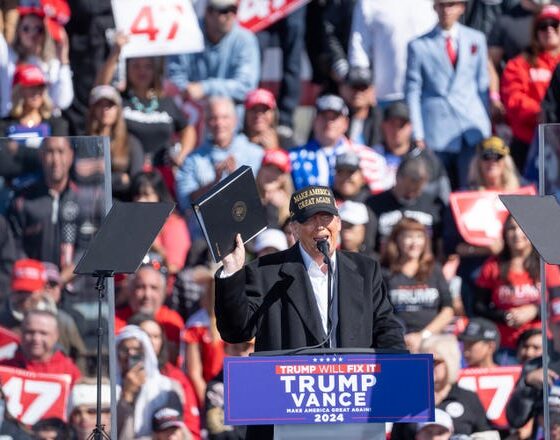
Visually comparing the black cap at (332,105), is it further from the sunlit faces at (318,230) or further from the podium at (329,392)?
the podium at (329,392)

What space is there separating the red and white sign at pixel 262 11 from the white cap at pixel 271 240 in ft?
8.75

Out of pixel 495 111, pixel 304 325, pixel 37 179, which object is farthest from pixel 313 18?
pixel 304 325

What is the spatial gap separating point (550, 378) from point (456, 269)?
3276 millimetres

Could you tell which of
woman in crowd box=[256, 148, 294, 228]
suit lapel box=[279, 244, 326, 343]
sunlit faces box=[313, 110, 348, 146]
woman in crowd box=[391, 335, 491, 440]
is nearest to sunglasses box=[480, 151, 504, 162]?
sunlit faces box=[313, 110, 348, 146]

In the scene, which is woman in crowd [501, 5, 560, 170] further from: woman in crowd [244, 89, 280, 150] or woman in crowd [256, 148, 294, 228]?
woman in crowd [256, 148, 294, 228]

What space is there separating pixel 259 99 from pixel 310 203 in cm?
494

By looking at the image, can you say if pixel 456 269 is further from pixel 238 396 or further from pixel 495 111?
pixel 238 396

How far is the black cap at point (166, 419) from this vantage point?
9.45 metres

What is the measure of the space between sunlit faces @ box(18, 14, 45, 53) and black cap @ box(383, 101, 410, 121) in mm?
2660

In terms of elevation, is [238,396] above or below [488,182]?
below

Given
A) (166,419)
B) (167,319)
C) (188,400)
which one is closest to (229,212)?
(166,419)

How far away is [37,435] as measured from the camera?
7.77 meters

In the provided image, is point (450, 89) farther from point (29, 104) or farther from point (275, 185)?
point (29, 104)

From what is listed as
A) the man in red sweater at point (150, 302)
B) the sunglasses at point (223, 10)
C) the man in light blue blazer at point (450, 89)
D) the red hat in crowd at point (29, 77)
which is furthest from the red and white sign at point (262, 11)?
the man in red sweater at point (150, 302)
